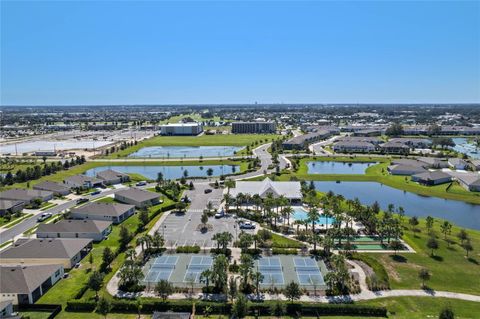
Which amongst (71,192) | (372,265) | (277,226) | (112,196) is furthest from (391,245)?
(71,192)

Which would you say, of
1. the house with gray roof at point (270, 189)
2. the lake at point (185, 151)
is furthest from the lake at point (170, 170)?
the house with gray roof at point (270, 189)

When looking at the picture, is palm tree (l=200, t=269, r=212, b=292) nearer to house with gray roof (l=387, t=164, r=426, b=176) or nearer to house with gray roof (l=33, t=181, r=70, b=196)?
house with gray roof (l=33, t=181, r=70, b=196)

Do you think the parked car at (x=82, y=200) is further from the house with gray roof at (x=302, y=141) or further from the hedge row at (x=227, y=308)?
the house with gray roof at (x=302, y=141)

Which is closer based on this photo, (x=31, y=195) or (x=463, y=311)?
(x=463, y=311)

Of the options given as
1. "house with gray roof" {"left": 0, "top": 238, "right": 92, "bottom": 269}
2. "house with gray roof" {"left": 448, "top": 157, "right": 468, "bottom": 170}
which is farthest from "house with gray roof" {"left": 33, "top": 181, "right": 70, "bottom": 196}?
"house with gray roof" {"left": 448, "top": 157, "right": 468, "bottom": 170}

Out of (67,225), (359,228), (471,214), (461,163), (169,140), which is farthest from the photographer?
(169,140)

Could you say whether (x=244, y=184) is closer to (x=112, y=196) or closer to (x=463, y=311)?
(x=112, y=196)
